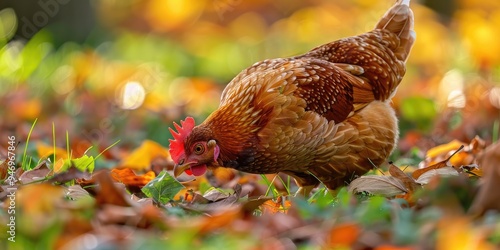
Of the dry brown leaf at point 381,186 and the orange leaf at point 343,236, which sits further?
the dry brown leaf at point 381,186

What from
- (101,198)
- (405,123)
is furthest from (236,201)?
(405,123)

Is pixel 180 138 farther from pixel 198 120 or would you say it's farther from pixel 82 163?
pixel 198 120

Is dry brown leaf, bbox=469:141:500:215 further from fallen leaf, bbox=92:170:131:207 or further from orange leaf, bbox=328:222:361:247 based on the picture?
fallen leaf, bbox=92:170:131:207

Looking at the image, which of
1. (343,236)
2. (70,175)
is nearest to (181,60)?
(70,175)

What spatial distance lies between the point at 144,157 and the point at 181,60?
5037 mm

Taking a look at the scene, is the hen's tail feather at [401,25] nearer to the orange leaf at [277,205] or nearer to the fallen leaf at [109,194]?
the orange leaf at [277,205]

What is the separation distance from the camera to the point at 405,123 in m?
5.90

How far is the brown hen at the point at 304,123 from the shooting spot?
12.0 feet

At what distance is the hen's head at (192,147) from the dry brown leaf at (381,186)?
673mm

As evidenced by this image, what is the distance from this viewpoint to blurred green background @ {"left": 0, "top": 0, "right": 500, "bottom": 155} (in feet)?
19.5

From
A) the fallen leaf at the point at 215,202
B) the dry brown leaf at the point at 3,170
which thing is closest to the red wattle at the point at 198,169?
the fallen leaf at the point at 215,202

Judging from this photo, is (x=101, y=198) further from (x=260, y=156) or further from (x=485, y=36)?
(x=485, y=36)

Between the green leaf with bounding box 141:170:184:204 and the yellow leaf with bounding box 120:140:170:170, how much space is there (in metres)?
1.08

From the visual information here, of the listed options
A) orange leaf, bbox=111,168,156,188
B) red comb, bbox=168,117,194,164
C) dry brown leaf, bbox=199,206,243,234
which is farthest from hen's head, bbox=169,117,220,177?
dry brown leaf, bbox=199,206,243,234
